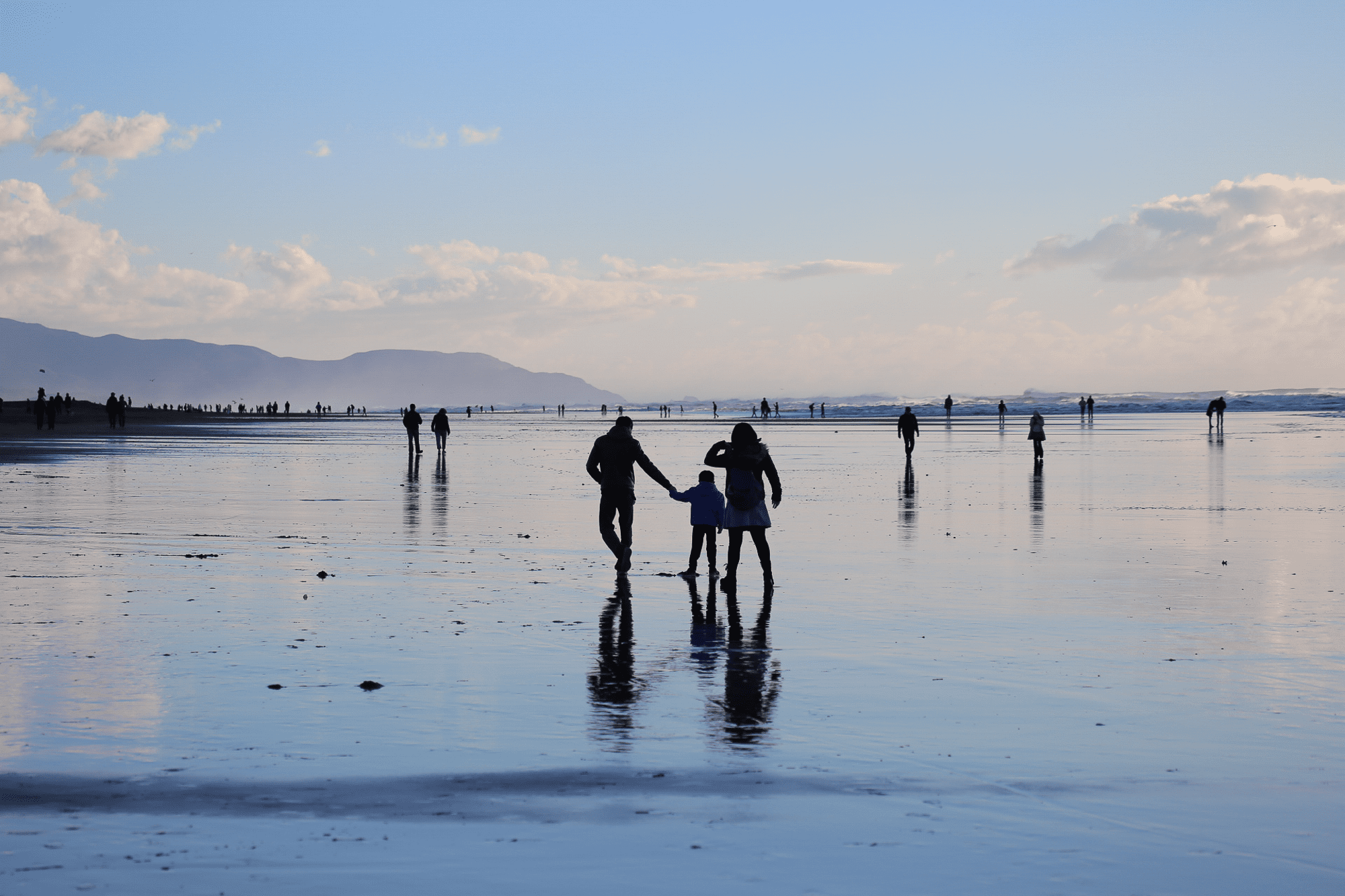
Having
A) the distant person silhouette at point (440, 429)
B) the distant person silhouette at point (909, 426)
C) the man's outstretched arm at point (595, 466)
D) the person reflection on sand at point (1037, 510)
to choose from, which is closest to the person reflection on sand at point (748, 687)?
the man's outstretched arm at point (595, 466)

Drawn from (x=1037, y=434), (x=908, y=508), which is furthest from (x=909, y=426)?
(x=908, y=508)

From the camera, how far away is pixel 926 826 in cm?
540

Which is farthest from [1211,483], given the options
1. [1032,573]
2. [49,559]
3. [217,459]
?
[217,459]

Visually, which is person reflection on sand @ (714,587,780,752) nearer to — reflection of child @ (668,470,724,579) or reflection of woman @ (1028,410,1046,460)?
reflection of child @ (668,470,724,579)

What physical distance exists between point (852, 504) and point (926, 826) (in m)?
17.4

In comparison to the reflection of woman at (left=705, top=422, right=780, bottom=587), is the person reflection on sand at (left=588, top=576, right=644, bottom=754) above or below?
below

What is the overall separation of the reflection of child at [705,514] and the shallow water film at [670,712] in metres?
0.50

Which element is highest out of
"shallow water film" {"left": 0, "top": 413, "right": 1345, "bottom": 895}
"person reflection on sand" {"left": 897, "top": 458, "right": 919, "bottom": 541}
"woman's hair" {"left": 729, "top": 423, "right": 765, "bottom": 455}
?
"woman's hair" {"left": 729, "top": 423, "right": 765, "bottom": 455}

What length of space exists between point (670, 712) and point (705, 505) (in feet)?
21.3

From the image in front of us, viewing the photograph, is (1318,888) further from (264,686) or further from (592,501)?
(592,501)

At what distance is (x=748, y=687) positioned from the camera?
8.08m

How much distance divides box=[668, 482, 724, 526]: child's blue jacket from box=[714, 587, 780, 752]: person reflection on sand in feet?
9.57

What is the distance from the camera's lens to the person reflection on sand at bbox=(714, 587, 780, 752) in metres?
6.91

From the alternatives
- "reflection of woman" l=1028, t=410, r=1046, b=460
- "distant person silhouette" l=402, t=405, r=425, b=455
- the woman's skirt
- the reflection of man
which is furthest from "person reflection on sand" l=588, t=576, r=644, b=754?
"distant person silhouette" l=402, t=405, r=425, b=455
